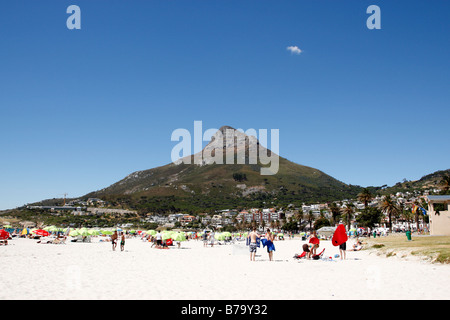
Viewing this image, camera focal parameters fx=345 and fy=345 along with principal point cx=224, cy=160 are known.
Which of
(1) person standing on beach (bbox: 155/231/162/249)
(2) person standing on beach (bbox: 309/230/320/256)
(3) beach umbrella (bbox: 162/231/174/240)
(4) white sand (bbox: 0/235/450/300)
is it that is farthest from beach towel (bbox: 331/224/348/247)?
(1) person standing on beach (bbox: 155/231/162/249)

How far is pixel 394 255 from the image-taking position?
17344mm

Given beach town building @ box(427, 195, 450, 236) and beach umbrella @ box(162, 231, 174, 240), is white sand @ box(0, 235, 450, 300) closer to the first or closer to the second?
beach umbrella @ box(162, 231, 174, 240)

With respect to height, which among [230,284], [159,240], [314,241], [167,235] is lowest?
[159,240]

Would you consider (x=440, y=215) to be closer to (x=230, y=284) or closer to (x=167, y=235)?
(x=167, y=235)

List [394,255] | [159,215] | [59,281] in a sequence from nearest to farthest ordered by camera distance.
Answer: [59,281]
[394,255]
[159,215]

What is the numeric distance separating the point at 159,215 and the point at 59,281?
15457 cm

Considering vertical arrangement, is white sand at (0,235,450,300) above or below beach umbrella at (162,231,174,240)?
above

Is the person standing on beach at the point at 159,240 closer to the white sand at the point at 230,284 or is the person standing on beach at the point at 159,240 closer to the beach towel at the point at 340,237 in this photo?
the beach towel at the point at 340,237

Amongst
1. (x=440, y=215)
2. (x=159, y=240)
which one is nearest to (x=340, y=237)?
(x=159, y=240)

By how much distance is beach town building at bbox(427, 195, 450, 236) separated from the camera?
35.4 m

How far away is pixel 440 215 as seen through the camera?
35688mm

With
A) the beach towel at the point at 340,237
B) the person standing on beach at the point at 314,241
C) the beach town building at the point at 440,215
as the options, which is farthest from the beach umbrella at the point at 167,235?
the beach town building at the point at 440,215
